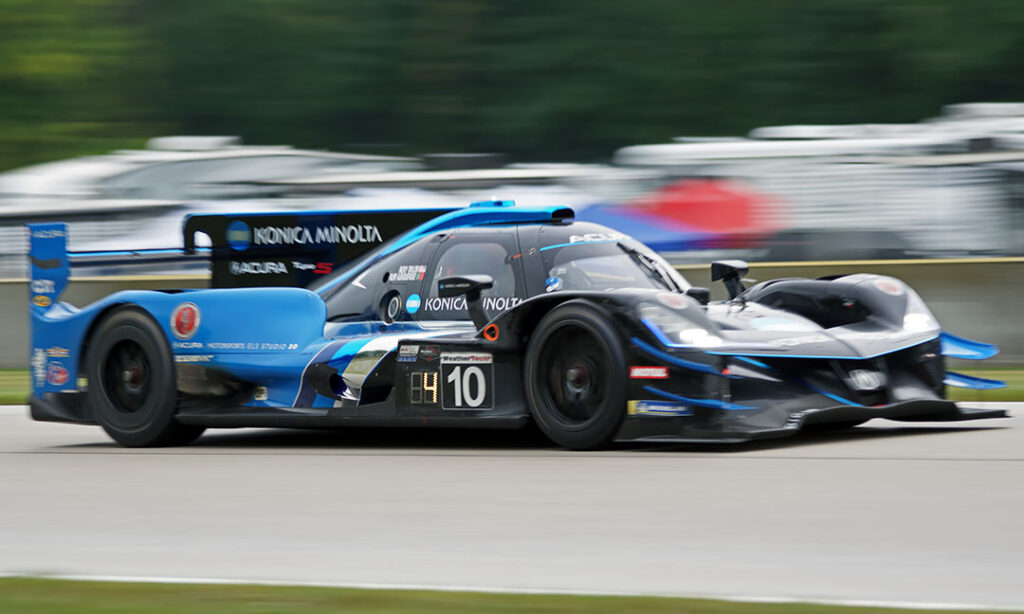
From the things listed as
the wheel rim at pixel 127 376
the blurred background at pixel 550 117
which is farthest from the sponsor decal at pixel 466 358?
the blurred background at pixel 550 117

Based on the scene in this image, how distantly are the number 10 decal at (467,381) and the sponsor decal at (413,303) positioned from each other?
52 centimetres

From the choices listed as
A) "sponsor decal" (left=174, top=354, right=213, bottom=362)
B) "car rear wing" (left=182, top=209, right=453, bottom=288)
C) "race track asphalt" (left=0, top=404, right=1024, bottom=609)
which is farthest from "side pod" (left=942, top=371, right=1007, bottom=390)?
"sponsor decal" (left=174, top=354, right=213, bottom=362)

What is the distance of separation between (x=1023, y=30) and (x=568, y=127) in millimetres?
9100

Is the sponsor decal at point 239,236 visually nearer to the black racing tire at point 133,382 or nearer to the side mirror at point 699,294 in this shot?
the black racing tire at point 133,382

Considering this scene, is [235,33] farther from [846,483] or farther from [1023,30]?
[846,483]

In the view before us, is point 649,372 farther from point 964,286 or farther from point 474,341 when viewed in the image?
point 964,286

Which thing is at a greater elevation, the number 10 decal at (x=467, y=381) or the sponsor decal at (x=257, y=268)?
the sponsor decal at (x=257, y=268)

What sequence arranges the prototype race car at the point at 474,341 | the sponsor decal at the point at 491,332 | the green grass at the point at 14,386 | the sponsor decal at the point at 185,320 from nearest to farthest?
the prototype race car at the point at 474,341
the sponsor decal at the point at 491,332
the sponsor decal at the point at 185,320
the green grass at the point at 14,386

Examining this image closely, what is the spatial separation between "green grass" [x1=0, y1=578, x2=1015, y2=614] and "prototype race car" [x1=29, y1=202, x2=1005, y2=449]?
3.11 m

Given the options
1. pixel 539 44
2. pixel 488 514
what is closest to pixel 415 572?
pixel 488 514

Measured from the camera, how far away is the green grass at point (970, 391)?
10897 mm

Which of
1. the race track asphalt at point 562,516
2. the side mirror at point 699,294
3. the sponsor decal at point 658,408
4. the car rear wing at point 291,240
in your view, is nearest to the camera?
the race track asphalt at point 562,516

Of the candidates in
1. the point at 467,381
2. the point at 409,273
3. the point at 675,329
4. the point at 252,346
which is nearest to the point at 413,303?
the point at 409,273

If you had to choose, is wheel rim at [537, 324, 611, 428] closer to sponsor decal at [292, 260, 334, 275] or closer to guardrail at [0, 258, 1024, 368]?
sponsor decal at [292, 260, 334, 275]
